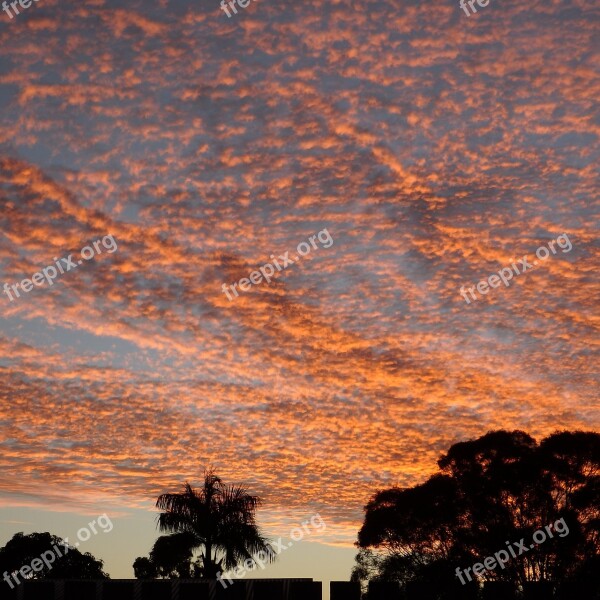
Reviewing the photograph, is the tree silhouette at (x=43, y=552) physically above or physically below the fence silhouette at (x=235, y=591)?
above

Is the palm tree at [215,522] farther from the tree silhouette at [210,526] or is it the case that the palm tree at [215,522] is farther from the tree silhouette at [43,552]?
the tree silhouette at [43,552]

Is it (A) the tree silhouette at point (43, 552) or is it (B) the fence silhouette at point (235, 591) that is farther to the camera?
(A) the tree silhouette at point (43, 552)

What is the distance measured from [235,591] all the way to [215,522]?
3.42 metres

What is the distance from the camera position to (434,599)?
145ft

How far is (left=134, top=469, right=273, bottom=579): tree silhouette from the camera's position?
39.5 metres

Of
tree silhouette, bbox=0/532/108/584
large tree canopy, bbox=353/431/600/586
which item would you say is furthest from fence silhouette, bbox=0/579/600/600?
tree silhouette, bbox=0/532/108/584

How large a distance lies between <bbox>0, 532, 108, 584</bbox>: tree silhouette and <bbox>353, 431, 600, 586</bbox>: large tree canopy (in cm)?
4029

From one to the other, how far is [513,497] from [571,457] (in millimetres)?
3486

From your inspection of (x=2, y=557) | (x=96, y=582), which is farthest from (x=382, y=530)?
(x=2, y=557)

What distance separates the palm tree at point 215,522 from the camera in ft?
130

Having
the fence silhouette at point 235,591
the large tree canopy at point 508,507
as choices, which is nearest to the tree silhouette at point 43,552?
the fence silhouette at point 235,591

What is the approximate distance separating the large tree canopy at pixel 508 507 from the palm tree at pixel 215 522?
10002mm

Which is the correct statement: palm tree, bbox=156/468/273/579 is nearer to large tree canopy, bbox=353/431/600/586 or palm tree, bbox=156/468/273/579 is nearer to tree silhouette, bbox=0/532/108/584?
large tree canopy, bbox=353/431/600/586

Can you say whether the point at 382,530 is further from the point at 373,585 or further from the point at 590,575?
the point at 590,575
